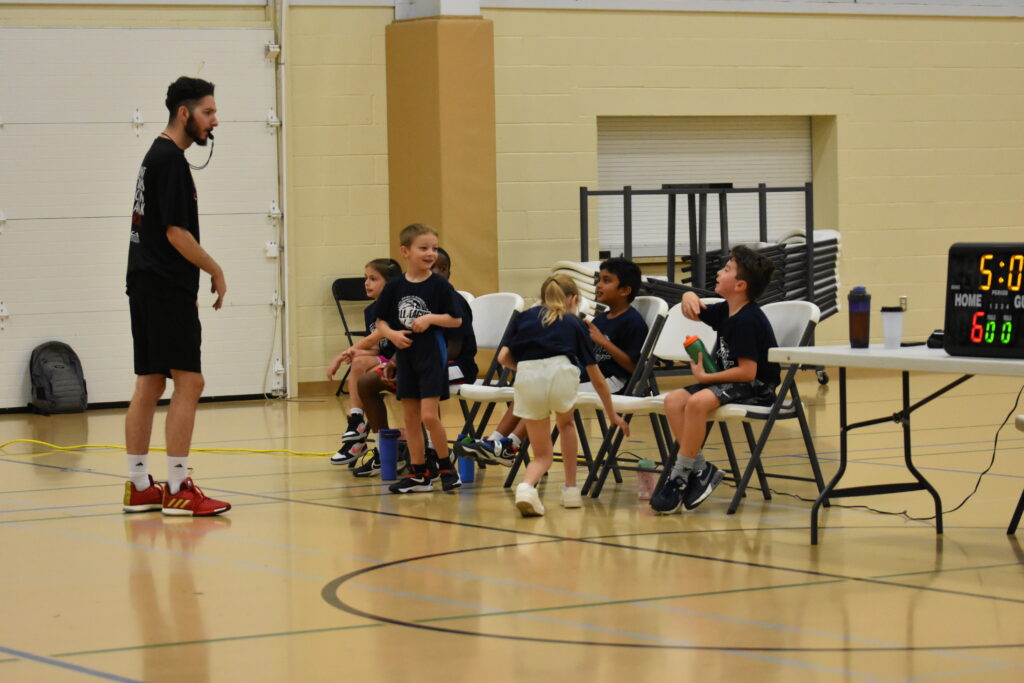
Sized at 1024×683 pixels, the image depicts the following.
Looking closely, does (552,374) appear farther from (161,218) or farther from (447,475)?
(161,218)

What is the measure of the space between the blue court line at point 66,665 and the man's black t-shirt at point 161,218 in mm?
2327

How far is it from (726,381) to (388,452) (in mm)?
1831

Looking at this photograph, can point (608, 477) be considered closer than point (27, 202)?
Yes

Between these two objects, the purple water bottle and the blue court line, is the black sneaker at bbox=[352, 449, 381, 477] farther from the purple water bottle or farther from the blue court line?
the blue court line

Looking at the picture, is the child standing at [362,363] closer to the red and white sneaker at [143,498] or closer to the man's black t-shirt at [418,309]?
the man's black t-shirt at [418,309]

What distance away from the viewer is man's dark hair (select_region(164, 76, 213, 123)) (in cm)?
586

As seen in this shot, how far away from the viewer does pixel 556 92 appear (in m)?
11.9

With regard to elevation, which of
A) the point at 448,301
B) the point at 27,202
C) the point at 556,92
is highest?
the point at 556,92

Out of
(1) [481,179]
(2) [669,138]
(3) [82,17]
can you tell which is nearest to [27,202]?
(3) [82,17]

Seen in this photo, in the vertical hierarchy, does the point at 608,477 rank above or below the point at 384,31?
below

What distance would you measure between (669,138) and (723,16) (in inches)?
44.6

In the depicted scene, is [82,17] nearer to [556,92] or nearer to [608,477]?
[556,92]

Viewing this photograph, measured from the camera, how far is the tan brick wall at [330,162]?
37.5ft

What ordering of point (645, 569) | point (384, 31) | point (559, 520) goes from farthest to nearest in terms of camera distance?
point (384, 31), point (559, 520), point (645, 569)
